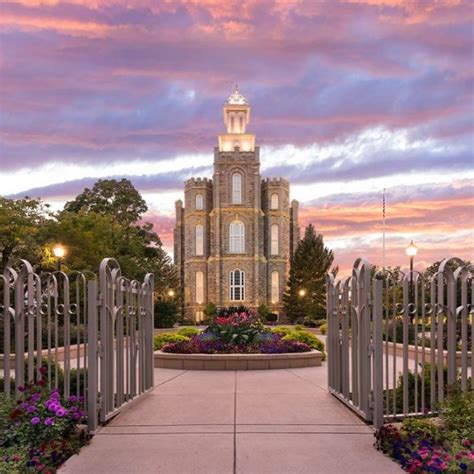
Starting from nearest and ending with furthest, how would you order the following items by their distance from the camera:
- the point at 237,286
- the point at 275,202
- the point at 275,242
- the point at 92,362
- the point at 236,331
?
1. the point at 92,362
2. the point at 236,331
3. the point at 237,286
4. the point at 275,242
5. the point at 275,202

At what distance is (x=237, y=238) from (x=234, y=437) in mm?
61919

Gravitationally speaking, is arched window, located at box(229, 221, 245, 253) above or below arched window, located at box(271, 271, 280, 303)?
above

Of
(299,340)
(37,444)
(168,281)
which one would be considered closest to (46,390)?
(37,444)

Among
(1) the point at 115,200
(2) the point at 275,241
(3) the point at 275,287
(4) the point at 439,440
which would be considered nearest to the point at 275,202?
(2) the point at 275,241

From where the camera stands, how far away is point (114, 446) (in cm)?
726

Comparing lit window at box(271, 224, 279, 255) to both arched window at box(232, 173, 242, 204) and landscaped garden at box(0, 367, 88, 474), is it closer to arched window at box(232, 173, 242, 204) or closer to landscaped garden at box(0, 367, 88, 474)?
arched window at box(232, 173, 242, 204)

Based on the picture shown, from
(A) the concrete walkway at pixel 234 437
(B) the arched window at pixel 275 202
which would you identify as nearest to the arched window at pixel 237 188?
(B) the arched window at pixel 275 202

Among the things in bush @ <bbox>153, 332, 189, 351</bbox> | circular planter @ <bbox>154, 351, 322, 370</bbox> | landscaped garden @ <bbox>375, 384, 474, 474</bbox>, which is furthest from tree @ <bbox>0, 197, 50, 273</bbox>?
landscaped garden @ <bbox>375, 384, 474, 474</bbox>

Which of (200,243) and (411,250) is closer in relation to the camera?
(411,250)

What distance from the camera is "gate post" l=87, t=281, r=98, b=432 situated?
25.9ft

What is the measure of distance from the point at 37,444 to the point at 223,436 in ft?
7.01

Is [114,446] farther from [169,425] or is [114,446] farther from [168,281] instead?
[168,281]

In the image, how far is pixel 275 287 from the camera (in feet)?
228

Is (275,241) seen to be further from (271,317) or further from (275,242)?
(271,317)
